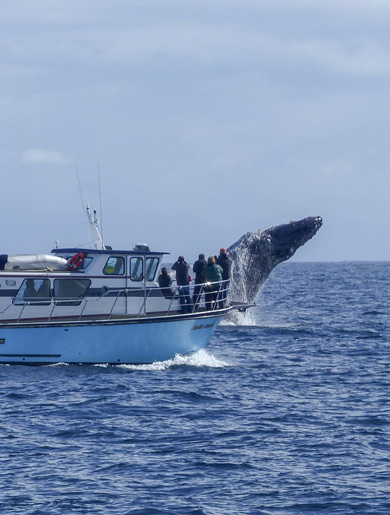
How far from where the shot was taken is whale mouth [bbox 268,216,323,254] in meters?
47.8

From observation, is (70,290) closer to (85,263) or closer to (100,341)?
(85,263)

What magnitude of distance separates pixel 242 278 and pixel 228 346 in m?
13.0

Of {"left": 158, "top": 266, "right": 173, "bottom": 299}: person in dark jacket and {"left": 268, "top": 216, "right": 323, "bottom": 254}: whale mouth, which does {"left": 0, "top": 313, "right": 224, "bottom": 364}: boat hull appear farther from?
{"left": 268, "top": 216, "right": 323, "bottom": 254}: whale mouth

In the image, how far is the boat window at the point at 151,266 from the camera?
2775 centimetres

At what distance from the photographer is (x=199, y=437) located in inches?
745

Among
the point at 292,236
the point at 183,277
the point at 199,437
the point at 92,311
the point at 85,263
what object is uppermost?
the point at 292,236

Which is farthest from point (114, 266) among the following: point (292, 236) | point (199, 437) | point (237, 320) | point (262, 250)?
point (292, 236)

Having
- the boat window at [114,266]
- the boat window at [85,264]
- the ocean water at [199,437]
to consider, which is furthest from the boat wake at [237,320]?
the boat window at [85,264]

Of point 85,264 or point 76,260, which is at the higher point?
point 76,260

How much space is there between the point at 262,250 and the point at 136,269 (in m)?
21.4

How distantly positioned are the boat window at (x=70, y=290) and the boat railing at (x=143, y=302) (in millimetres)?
29

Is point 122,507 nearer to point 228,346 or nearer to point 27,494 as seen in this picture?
point 27,494

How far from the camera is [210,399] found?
22828 millimetres

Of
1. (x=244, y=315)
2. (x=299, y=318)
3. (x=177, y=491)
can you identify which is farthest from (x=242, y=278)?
(x=177, y=491)
